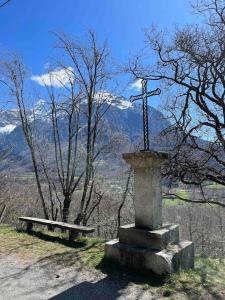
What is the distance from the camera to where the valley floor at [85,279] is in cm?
533

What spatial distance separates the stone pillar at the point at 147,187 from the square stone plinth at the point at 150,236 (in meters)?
0.15

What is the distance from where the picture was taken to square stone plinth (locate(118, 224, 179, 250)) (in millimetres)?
6176

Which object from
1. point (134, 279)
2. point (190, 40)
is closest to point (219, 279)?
point (134, 279)

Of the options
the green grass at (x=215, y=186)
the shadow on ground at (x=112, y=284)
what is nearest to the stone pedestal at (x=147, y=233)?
the shadow on ground at (x=112, y=284)

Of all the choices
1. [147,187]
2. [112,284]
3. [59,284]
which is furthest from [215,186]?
[59,284]

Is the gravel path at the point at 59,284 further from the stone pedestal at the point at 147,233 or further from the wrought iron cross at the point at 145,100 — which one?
the wrought iron cross at the point at 145,100

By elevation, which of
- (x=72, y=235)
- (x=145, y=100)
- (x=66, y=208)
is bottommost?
(x=72, y=235)

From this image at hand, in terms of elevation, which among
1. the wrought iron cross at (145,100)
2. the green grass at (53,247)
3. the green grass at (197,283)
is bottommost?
the green grass at (197,283)

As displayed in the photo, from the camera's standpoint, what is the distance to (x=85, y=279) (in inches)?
236

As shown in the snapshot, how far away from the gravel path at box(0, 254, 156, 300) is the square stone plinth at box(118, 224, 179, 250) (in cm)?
68

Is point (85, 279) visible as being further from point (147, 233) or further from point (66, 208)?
point (66, 208)

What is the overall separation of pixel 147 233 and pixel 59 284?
173 cm

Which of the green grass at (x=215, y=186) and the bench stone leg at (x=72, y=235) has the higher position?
the green grass at (x=215, y=186)

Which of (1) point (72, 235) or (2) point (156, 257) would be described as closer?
(2) point (156, 257)
